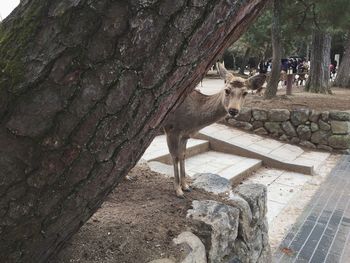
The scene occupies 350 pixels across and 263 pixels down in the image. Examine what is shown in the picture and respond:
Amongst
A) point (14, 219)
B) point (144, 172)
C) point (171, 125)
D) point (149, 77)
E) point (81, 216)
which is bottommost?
point (144, 172)

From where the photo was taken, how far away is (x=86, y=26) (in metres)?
1.09

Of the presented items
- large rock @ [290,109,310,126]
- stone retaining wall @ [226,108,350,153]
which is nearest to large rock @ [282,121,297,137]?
stone retaining wall @ [226,108,350,153]

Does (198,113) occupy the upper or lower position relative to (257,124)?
upper

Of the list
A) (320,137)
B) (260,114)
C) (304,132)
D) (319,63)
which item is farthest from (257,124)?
(319,63)

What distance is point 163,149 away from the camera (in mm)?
6660

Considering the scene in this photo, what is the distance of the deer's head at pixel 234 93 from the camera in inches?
151

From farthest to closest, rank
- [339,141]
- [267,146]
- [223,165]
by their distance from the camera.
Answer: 1. [339,141]
2. [267,146]
3. [223,165]

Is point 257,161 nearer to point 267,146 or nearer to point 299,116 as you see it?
point 267,146

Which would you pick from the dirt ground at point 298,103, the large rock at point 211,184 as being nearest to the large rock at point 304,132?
the dirt ground at point 298,103

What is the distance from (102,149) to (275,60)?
10724mm

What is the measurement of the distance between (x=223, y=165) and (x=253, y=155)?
1065mm

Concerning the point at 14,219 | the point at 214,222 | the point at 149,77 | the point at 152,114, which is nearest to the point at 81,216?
the point at 14,219

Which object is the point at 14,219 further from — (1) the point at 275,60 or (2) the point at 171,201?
(1) the point at 275,60

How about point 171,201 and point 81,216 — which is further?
point 171,201
